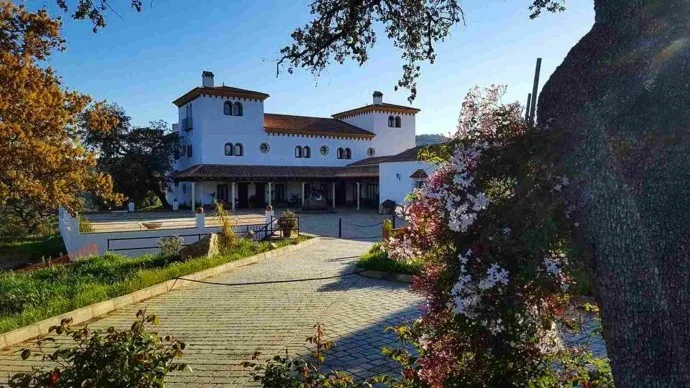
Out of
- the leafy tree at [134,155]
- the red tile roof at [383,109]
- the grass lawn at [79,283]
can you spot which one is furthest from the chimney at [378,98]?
the grass lawn at [79,283]

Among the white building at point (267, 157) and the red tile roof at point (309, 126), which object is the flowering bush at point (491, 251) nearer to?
the white building at point (267, 157)

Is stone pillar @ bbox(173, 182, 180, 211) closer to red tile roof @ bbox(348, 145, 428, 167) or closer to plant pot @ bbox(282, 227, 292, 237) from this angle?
red tile roof @ bbox(348, 145, 428, 167)

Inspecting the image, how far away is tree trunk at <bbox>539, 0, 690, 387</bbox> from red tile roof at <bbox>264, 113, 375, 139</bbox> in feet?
122

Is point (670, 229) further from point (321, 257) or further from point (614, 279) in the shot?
point (321, 257)

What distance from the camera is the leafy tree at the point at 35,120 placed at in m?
10.2

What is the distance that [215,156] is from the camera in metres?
36.6

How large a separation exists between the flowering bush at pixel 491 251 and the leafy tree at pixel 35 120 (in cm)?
991

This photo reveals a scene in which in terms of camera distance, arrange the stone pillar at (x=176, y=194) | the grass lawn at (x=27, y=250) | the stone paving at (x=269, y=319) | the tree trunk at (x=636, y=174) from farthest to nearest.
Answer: the stone pillar at (x=176, y=194)
the grass lawn at (x=27, y=250)
the stone paving at (x=269, y=319)
the tree trunk at (x=636, y=174)

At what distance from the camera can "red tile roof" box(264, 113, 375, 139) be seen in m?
39.5

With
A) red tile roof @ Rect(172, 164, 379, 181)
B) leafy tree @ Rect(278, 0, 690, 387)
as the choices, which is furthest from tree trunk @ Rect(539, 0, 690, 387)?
red tile roof @ Rect(172, 164, 379, 181)

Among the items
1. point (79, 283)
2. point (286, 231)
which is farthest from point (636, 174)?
point (286, 231)

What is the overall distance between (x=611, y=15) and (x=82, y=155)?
12.9 meters

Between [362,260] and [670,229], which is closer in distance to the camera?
[670,229]

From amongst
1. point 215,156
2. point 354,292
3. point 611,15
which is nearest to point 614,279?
point 611,15
